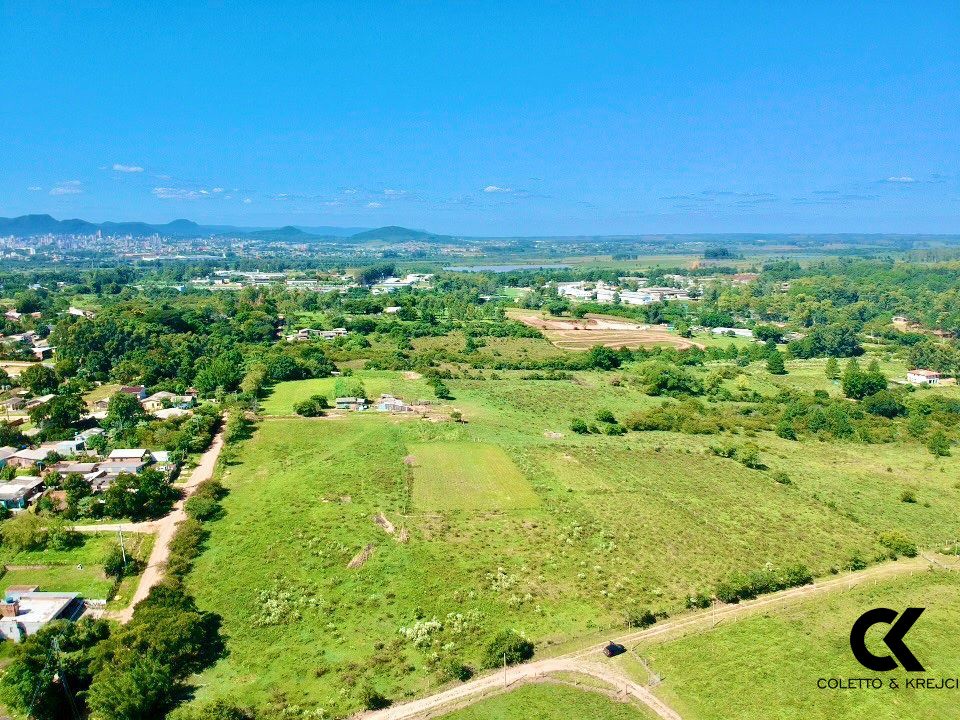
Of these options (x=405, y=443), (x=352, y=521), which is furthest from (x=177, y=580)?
(x=405, y=443)

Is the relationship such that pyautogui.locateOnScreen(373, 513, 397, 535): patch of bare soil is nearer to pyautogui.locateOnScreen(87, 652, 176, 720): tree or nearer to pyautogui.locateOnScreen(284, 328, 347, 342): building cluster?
pyautogui.locateOnScreen(87, 652, 176, 720): tree

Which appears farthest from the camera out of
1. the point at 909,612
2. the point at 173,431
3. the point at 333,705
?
the point at 173,431

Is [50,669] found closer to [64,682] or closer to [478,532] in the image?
[64,682]

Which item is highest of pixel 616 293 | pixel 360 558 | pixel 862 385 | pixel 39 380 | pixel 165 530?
pixel 616 293

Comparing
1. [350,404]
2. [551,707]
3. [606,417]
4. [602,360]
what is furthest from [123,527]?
[602,360]

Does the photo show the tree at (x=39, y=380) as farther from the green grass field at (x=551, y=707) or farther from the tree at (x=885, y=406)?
the tree at (x=885, y=406)

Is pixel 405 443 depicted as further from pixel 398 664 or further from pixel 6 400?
pixel 6 400

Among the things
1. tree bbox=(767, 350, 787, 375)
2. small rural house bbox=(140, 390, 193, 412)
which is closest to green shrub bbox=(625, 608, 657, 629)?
small rural house bbox=(140, 390, 193, 412)
